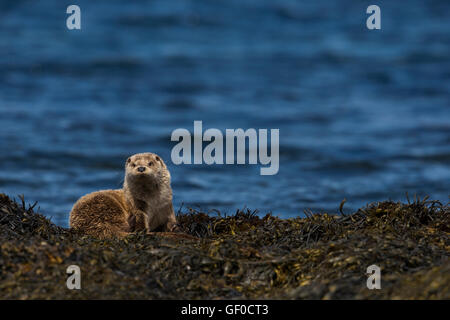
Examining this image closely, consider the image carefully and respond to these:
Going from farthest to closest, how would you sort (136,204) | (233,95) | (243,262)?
(233,95), (136,204), (243,262)

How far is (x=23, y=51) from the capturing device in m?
22.9

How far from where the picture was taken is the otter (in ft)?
25.1

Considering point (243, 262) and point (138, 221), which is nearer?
point (243, 262)

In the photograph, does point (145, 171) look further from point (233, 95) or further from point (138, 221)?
point (233, 95)

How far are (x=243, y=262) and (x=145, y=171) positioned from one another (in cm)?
228

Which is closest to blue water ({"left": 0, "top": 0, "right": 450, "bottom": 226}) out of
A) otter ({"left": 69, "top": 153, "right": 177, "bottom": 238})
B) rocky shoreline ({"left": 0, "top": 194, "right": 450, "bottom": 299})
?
otter ({"left": 69, "top": 153, "right": 177, "bottom": 238})

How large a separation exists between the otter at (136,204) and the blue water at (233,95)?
264 cm

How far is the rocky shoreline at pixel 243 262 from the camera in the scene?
203 inches

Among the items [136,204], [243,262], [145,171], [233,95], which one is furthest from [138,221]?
[233,95]

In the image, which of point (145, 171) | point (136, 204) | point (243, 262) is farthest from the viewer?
point (136, 204)

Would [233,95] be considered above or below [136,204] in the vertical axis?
above

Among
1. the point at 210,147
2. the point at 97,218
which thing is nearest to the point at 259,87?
the point at 210,147

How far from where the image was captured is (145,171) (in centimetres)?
782
